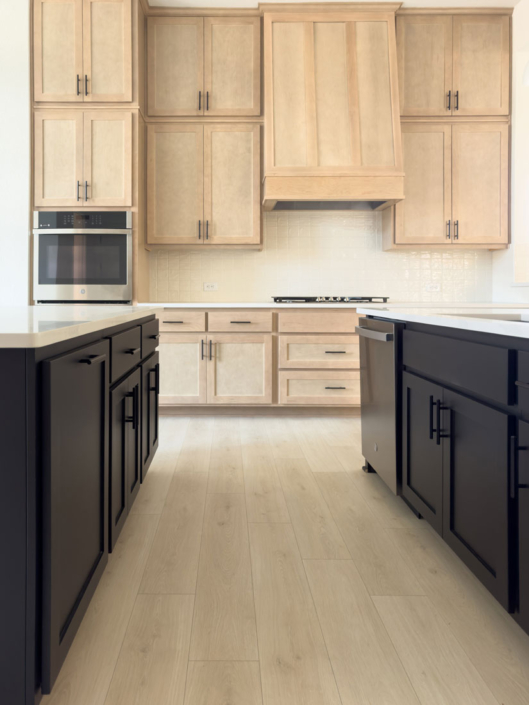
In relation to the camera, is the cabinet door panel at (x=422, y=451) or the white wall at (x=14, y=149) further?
the white wall at (x=14, y=149)

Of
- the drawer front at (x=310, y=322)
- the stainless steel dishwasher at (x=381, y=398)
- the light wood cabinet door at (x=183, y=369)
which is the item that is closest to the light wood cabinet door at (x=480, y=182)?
the drawer front at (x=310, y=322)

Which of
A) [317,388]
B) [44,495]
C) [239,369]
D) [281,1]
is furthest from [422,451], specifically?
[281,1]

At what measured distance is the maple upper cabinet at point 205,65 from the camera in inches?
163

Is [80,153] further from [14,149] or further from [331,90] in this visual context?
[331,90]

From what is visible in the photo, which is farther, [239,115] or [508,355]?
[239,115]

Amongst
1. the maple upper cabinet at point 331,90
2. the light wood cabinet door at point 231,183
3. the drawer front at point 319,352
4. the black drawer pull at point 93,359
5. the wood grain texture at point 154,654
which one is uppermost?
the maple upper cabinet at point 331,90

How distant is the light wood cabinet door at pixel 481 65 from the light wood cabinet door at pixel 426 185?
30cm

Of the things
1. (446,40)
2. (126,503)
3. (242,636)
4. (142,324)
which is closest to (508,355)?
(242,636)

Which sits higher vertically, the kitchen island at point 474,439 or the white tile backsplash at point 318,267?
the white tile backsplash at point 318,267

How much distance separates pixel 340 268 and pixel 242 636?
11.9 ft

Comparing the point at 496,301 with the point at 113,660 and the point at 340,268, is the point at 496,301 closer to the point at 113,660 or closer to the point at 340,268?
the point at 340,268

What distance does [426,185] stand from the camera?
13.9 ft

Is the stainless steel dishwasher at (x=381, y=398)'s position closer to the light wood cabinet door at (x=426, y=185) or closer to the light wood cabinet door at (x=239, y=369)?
the light wood cabinet door at (x=239, y=369)

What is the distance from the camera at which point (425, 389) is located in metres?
1.84
